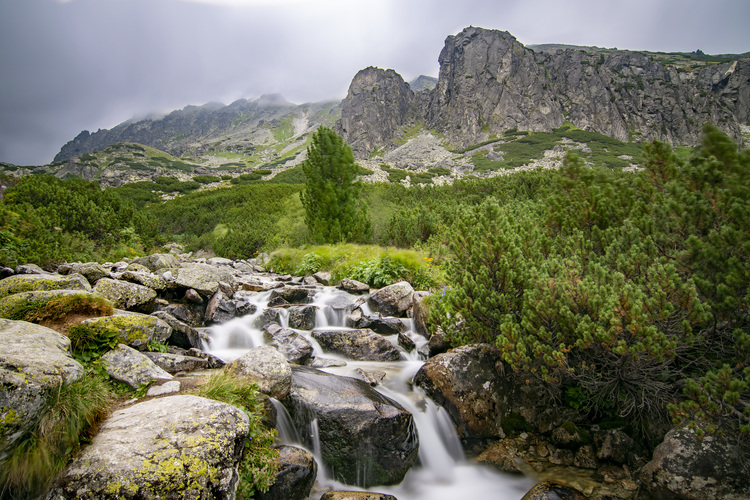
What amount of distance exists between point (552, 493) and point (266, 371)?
13.5 feet

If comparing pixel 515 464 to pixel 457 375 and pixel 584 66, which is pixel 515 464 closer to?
pixel 457 375

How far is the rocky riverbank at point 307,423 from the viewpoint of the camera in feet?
10.0

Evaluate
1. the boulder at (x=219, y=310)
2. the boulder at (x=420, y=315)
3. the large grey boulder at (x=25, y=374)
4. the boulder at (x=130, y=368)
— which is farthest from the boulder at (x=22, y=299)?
the boulder at (x=420, y=315)

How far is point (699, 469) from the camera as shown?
3725 mm

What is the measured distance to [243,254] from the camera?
96.0 feet

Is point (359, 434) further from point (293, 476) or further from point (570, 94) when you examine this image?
point (570, 94)

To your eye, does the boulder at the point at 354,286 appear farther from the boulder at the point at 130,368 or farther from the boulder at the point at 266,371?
the boulder at the point at 130,368

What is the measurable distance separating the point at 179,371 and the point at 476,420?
5.03 meters

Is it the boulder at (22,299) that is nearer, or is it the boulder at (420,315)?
the boulder at (22,299)

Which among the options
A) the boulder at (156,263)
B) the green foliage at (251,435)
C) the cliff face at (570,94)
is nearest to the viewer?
the green foliage at (251,435)

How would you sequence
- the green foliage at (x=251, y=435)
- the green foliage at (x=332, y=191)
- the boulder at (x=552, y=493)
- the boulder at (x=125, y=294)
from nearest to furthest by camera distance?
1. the green foliage at (x=251, y=435)
2. the boulder at (x=552, y=493)
3. the boulder at (x=125, y=294)
4. the green foliage at (x=332, y=191)

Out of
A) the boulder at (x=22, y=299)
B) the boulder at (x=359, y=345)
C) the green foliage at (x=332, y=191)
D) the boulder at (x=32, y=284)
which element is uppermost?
the green foliage at (x=332, y=191)

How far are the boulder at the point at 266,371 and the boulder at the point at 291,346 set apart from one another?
224 centimetres

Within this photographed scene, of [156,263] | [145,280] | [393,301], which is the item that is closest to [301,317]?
[393,301]
